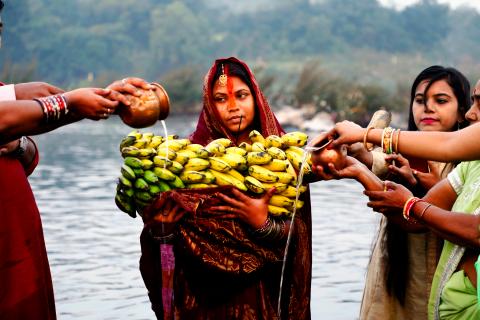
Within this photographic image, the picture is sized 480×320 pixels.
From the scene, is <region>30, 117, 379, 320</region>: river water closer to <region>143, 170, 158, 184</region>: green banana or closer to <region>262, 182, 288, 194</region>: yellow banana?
<region>262, 182, 288, 194</region>: yellow banana

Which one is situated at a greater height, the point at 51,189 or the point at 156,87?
the point at 156,87

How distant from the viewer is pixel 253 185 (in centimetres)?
348

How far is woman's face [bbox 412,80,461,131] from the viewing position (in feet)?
13.9

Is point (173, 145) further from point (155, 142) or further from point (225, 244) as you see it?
point (225, 244)

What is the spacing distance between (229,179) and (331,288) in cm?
453

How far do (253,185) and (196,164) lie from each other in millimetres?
270

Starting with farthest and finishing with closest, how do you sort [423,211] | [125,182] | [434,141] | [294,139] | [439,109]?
[439,109] < [294,139] < [125,182] < [423,211] < [434,141]

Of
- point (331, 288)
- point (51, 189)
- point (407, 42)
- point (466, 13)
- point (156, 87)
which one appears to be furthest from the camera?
point (466, 13)

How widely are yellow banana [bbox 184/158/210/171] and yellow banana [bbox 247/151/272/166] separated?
200 mm

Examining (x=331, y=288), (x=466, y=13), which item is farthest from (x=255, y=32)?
(x=331, y=288)

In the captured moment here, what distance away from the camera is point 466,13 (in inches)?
3593

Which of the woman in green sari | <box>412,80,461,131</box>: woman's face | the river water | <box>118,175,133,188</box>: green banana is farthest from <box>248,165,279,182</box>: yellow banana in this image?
the river water

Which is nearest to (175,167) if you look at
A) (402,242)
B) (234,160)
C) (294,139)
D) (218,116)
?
(234,160)

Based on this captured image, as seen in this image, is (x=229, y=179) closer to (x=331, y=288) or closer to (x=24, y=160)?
(x=24, y=160)
